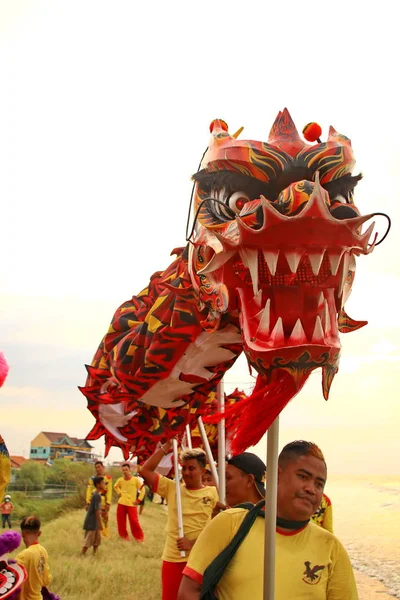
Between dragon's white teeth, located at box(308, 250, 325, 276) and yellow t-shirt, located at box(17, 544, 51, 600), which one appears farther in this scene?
yellow t-shirt, located at box(17, 544, 51, 600)

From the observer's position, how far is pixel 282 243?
2.47 metres

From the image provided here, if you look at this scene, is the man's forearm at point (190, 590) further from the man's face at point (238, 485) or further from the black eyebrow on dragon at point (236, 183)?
the black eyebrow on dragon at point (236, 183)

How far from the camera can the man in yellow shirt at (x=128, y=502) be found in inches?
461

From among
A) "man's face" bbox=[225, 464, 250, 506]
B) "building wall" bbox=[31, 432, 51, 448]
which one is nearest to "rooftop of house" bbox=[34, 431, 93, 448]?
"building wall" bbox=[31, 432, 51, 448]

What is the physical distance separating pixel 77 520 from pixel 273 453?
44.9 ft

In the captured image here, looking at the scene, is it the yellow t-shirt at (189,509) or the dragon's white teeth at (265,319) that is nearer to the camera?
the dragon's white teeth at (265,319)

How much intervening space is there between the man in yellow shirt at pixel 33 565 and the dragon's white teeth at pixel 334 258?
336 centimetres

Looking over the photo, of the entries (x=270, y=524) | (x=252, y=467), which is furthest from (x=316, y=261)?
(x=252, y=467)

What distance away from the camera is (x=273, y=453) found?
2.38 m

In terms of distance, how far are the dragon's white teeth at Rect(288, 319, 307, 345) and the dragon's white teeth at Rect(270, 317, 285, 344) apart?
0.03m

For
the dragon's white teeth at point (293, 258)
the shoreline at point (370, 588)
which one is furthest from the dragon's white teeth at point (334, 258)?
the shoreline at point (370, 588)

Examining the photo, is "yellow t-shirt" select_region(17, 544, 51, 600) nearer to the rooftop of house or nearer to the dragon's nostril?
the dragon's nostril

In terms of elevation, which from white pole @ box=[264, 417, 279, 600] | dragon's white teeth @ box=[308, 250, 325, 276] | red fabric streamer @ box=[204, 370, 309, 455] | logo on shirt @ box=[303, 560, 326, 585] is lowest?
logo on shirt @ box=[303, 560, 326, 585]

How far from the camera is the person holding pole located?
4891 mm
